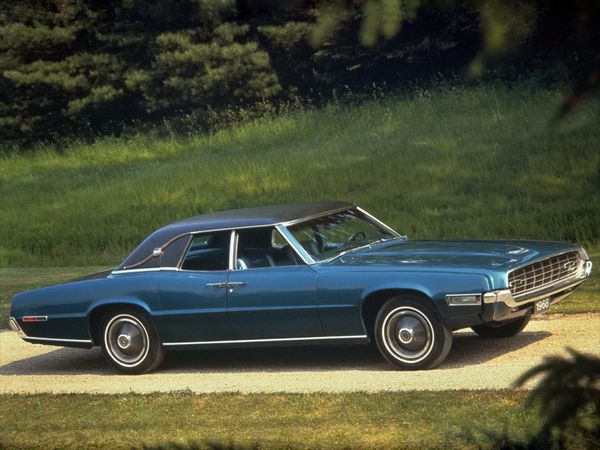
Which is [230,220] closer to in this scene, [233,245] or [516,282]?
[233,245]

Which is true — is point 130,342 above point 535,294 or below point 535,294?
below

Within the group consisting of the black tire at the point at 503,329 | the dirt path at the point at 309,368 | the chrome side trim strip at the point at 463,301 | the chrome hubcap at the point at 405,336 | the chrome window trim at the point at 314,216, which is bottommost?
the dirt path at the point at 309,368

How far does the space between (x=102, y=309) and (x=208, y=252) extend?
3.50 feet

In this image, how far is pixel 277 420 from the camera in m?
7.89

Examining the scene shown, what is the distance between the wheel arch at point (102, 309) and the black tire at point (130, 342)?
4cm

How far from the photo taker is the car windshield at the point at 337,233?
10.0 meters

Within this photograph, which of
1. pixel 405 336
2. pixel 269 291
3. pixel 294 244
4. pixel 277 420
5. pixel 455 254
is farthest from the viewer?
pixel 294 244

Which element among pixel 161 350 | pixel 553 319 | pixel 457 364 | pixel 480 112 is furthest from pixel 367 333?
pixel 480 112

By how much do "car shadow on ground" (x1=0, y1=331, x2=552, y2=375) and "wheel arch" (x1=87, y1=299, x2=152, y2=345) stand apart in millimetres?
421

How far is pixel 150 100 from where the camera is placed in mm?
38562

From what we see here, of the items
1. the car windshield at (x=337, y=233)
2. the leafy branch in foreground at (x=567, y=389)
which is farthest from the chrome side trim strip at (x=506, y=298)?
the leafy branch in foreground at (x=567, y=389)

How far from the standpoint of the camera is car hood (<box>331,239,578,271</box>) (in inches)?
365

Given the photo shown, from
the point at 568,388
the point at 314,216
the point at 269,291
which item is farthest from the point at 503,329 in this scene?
the point at 568,388

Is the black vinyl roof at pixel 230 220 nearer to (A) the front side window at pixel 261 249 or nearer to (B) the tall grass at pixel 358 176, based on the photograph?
(A) the front side window at pixel 261 249
